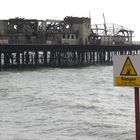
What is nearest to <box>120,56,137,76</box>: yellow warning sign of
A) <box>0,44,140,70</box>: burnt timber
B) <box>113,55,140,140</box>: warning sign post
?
<box>113,55,140,140</box>: warning sign post

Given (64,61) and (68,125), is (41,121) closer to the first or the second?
(68,125)

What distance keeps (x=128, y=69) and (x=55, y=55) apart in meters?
76.7

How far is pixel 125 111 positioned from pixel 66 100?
5.90 m

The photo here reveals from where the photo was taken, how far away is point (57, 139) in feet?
48.6

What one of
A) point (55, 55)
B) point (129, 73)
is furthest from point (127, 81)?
point (55, 55)

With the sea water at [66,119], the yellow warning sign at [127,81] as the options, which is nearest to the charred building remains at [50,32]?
the sea water at [66,119]

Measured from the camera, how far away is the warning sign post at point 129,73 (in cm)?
732

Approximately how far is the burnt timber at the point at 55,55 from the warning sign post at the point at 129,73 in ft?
195

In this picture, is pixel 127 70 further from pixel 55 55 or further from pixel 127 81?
pixel 55 55

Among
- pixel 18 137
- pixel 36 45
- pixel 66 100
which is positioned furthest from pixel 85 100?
pixel 36 45

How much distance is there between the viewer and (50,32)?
3391 inches

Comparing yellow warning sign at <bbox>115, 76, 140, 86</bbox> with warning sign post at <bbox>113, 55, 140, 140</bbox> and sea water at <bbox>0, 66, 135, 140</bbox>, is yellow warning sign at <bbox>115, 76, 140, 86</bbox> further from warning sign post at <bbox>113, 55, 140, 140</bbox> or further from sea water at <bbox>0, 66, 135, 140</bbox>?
sea water at <bbox>0, 66, 135, 140</bbox>

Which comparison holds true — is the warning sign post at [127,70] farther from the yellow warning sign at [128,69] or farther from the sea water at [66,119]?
the sea water at [66,119]

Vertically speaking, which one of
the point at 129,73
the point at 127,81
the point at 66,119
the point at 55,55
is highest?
the point at 129,73
